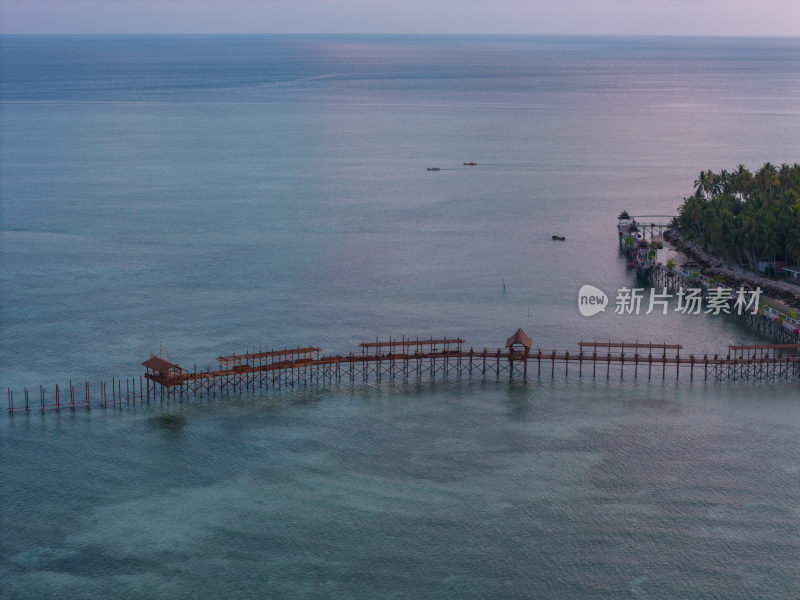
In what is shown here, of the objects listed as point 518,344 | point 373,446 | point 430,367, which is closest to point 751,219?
point 518,344

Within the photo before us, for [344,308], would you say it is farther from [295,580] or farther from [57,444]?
[295,580]

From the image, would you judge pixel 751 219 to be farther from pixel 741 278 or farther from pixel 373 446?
pixel 373 446

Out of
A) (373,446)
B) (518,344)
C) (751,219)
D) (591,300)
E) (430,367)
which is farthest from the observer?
(751,219)

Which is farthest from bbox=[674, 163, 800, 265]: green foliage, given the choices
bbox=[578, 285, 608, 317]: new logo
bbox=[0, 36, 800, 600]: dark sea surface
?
bbox=[578, 285, 608, 317]: new logo

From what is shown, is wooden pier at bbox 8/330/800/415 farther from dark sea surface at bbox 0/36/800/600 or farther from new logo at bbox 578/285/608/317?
new logo at bbox 578/285/608/317

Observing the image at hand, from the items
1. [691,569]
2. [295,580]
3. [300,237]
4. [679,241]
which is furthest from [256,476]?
[679,241]

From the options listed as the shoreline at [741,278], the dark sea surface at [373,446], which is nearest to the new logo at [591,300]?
the dark sea surface at [373,446]
